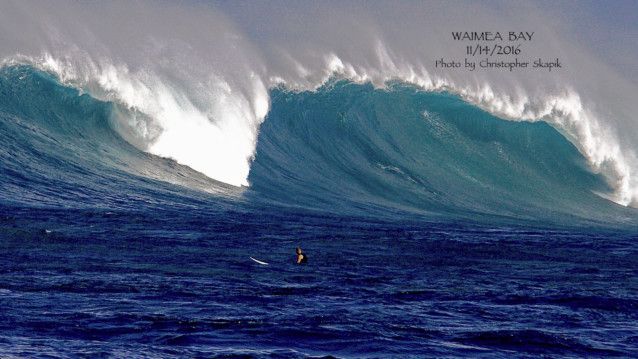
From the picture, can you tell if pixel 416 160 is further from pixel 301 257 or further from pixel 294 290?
pixel 294 290

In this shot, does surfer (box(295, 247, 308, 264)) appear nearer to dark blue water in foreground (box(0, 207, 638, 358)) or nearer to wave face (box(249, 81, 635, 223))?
dark blue water in foreground (box(0, 207, 638, 358))

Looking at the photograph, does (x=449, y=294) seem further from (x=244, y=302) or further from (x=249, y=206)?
(x=249, y=206)

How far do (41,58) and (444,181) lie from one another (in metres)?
11.7

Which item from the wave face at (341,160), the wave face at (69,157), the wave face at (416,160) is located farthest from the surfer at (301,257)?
the wave face at (416,160)

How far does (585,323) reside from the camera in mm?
11414

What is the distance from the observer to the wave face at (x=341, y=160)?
22.7 meters

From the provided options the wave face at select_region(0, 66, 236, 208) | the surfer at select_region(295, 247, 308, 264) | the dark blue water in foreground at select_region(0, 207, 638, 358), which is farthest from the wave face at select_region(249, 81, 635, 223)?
the surfer at select_region(295, 247, 308, 264)

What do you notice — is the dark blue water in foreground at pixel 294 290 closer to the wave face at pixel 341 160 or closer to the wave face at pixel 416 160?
the wave face at pixel 341 160

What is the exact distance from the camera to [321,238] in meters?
17.9

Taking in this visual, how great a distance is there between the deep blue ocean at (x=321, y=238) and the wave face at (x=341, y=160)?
7 centimetres

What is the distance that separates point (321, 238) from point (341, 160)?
33.2ft

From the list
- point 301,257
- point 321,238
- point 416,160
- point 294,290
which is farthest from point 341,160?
point 294,290

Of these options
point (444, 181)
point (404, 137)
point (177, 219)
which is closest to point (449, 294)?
point (177, 219)

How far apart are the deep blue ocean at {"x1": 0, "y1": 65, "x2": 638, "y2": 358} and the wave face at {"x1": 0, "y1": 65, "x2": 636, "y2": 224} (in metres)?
0.07
